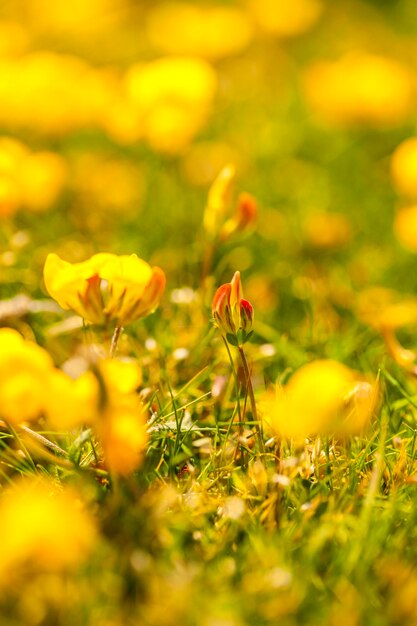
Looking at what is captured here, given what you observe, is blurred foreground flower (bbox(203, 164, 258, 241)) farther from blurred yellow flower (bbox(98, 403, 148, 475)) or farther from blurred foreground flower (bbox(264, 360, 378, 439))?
blurred yellow flower (bbox(98, 403, 148, 475))

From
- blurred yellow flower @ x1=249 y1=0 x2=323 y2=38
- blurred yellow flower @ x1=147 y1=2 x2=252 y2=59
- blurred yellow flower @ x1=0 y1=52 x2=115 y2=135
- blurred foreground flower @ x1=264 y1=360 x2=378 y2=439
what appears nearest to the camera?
blurred foreground flower @ x1=264 y1=360 x2=378 y2=439

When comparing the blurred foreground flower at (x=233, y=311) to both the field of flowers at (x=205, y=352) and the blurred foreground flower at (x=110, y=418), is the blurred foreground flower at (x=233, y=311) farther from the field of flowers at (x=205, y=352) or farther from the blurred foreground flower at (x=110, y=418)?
the blurred foreground flower at (x=110, y=418)

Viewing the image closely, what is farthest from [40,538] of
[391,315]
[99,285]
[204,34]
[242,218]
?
[204,34]

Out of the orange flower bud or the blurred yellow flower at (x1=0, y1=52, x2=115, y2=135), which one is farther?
the blurred yellow flower at (x1=0, y1=52, x2=115, y2=135)

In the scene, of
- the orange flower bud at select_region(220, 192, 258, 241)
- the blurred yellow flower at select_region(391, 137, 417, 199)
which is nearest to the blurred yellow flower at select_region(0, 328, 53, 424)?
the orange flower bud at select_region(220, 192, 258, 241)

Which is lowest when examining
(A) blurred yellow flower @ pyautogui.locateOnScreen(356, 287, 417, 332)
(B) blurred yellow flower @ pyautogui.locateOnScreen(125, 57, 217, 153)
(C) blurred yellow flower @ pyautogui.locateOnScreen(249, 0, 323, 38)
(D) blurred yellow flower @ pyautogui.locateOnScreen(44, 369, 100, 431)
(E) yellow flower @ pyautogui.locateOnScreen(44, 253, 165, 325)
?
(C) blurred yellow flower @ pyautogui.locateOnScreen(249, 0, 323, 38)

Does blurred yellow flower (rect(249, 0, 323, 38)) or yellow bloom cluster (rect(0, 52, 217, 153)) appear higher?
yellow bloom cluster (rect(0, 52, 217, 153))

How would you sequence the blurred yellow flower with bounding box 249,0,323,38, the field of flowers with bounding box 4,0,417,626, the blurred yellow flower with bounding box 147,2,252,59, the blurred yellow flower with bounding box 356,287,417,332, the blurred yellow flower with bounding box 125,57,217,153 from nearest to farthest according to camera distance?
the field of flowers with bounding box 4,0,417,626, the blurred yellow flower with bounding box 356,287,417,332, the blurred yellow flower with bounding box 125,57,217,153, the blurred yellow flower with bounding box 147,2,252,59, the blurred yellow flower with bounding box 249,0,323,38

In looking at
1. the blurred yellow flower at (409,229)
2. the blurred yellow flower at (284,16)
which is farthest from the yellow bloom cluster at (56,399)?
the blurred yellow flower at (284,16)
